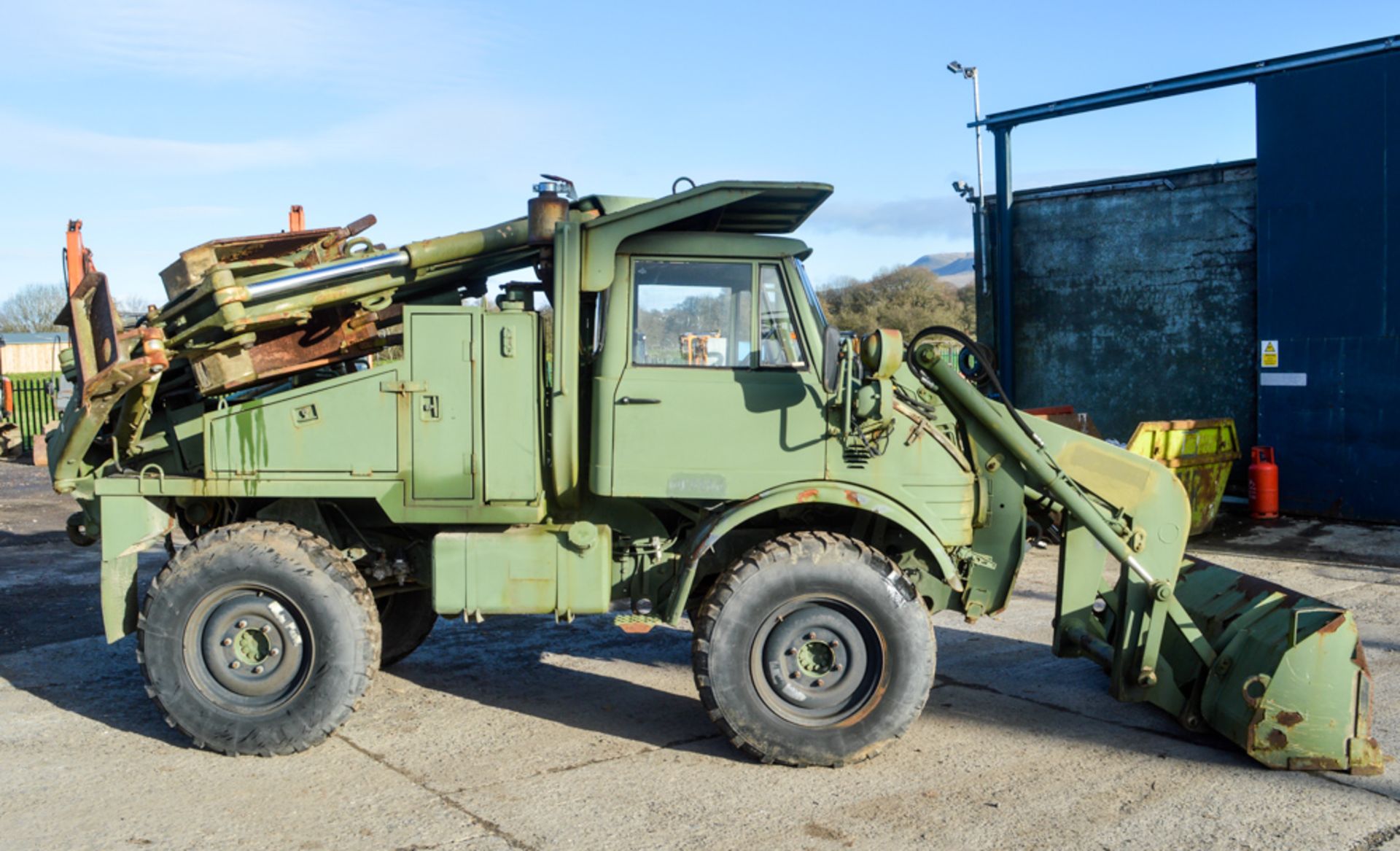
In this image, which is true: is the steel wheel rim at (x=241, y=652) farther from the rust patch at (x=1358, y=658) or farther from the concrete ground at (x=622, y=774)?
the rust patch at (x=1358, y=658)

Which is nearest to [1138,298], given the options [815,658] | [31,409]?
[815,658]

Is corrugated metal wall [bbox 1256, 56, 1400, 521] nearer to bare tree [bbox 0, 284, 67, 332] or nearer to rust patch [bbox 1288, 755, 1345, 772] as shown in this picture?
rust patch [bbox 1288, 755, 1345, 772]

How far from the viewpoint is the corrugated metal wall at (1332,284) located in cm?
1313

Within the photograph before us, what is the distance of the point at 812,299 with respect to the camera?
6.00 m

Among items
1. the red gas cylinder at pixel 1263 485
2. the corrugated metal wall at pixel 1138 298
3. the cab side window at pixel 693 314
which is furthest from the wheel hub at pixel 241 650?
the corrugated metal wall at pixel 1138 298

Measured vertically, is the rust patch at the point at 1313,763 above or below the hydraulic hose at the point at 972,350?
below

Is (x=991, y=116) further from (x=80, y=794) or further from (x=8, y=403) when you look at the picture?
(x=8, y=403)

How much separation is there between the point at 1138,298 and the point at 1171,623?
34.4ft

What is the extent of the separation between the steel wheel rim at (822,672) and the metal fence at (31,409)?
20.8 metres

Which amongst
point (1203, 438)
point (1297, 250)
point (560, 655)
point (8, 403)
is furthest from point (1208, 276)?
point (8, 403)

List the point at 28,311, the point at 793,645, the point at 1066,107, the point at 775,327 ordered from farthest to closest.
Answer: the point at 28,311 < the point at 1066,107 < the point at 775,327 < the point at 793,645

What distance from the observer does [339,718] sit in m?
5.91

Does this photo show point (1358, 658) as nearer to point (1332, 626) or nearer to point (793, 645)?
point (1332, 626)

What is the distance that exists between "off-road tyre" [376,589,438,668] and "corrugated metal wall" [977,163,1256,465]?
436 inches
